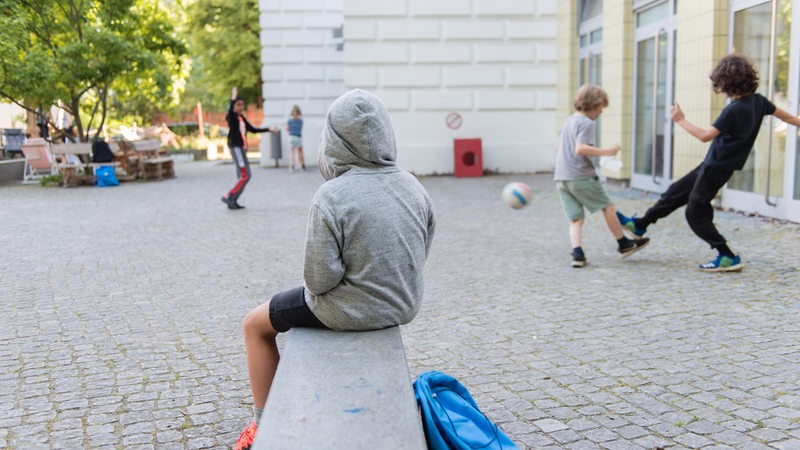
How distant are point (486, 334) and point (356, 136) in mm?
2553

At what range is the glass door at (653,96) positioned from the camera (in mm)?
12711

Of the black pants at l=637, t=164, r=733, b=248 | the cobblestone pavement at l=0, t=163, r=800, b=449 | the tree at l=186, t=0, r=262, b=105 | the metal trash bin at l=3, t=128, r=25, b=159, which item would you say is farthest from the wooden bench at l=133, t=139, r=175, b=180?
the black pants at l=637, t=164, r=733, b=248

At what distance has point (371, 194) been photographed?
3.29m

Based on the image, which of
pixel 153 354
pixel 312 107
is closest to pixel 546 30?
pixel 312 107

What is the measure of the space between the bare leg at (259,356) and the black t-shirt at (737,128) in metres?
4.92

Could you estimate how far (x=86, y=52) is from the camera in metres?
19.0

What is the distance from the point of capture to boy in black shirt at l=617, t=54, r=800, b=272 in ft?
22.6

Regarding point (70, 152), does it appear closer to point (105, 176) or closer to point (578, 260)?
point (105, 176)

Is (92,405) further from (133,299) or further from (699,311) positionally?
(699,311)

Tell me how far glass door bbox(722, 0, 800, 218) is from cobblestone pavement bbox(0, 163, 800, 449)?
46 cm

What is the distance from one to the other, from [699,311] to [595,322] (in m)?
0.83

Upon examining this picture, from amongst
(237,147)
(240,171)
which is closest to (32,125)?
(237,147)

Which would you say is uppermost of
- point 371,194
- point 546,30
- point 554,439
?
point 546,30

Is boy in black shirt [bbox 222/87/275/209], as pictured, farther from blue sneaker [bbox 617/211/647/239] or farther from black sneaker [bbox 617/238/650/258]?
black sneaker [bbox 617/238/650/258]
